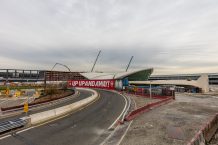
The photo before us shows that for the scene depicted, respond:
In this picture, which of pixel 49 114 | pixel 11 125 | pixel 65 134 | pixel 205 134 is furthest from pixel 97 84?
pixel 205 134

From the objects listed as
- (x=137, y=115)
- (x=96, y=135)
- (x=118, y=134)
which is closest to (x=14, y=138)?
(x=96, y=135)

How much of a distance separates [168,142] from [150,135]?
5.34ft

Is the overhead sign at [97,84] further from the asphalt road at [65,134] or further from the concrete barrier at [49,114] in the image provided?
the asphalt road at [65,134]

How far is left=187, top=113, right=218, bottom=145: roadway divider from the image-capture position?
34.0 ft

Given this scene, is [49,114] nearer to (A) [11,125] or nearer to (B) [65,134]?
(A) [11,125]

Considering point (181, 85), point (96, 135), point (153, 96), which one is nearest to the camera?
point (96, 135)

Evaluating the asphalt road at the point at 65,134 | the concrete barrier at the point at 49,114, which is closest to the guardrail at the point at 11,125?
the concrete barrier at the point at 49,114

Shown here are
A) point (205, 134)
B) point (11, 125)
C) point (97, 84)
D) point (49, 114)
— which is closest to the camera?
point (205, 134)

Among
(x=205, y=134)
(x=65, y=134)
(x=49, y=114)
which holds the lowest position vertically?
(x=65, y=134)

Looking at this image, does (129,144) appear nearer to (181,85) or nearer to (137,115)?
(137,115)

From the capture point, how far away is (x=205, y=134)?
12.2 metres

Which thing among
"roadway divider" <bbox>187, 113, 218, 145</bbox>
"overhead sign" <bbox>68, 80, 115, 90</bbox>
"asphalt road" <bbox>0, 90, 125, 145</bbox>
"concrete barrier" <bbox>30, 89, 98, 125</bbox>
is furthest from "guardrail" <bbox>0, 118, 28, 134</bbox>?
"overhead sign" <bbox>68, 80, 115, 90</bbox>

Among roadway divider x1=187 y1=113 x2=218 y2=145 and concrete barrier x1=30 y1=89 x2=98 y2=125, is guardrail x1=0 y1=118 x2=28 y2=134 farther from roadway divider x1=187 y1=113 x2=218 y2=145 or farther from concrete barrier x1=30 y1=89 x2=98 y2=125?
roadway divider x1=187 y1=113 x2=218 y2=145

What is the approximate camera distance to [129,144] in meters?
11.3
